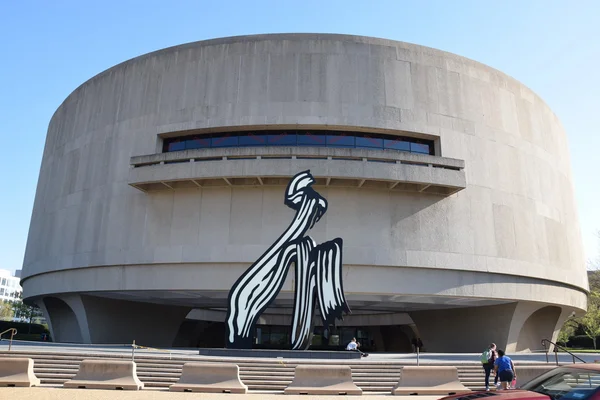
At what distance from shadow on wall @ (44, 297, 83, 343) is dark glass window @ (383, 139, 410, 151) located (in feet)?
83.3

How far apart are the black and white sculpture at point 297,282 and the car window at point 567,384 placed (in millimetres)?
12578

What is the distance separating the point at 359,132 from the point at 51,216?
20879 millimetres

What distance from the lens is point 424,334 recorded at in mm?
35719

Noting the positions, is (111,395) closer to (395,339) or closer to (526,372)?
(526,372)

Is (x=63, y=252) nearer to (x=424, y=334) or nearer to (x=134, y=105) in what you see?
(x=134, y=105)

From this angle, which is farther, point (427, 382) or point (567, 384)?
point (427, 382)

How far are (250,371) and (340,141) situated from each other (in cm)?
1632

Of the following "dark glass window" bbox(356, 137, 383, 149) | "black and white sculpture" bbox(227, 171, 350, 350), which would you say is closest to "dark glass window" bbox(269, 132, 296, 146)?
"dark glass window" bbox(356, 137, 383, 149)

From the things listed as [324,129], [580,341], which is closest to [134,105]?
[324,129]

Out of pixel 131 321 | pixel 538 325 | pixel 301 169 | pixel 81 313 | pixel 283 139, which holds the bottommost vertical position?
pixel 131 321

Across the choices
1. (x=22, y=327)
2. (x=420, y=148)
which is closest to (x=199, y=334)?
(x=22, y=327)

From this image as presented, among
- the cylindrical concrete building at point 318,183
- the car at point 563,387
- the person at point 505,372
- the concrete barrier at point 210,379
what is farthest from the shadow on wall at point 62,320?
the car at point 563,387

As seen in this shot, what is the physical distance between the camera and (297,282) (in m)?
18.5

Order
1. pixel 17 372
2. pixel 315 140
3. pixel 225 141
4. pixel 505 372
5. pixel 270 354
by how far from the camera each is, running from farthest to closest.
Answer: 1. pixel 225 141
2. pixel 315 140
3. pixel 270 354
4. pixel 17 372
5. pixel 505 372
